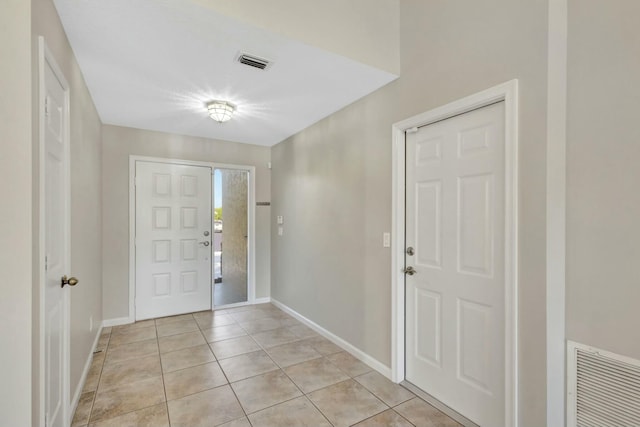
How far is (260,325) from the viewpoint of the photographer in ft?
12.0

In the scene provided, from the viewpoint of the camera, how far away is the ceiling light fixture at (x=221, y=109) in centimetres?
295

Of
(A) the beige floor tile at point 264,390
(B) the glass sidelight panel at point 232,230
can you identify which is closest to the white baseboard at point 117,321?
(B) the glass sidelight panel at point 232,230

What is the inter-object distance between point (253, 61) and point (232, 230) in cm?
348

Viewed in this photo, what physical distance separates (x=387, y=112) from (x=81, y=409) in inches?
126

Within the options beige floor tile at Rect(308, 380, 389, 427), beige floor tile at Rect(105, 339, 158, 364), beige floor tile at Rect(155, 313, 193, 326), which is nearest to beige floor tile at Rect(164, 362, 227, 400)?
beige floor tile at Rect(105, 339, 158, 364)

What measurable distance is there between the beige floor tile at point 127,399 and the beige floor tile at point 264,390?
579 mm

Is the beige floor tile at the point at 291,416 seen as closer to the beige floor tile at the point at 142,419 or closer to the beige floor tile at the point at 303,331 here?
the beige floor tile at the point at 142,419

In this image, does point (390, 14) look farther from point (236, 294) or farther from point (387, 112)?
point (236, 294)

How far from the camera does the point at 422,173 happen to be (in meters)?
2.26

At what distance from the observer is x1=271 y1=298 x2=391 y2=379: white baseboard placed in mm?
2556

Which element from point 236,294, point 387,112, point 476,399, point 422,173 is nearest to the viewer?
point 476,399

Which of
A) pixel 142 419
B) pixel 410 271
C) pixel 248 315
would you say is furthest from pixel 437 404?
pixel 248 315

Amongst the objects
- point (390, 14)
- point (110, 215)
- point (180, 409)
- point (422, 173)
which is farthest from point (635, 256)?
point (110, 215)

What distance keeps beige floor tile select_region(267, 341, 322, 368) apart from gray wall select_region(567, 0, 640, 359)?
212 cm
